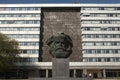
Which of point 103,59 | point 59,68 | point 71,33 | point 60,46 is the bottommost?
point 103,59

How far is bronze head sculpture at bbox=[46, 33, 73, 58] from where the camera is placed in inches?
1337

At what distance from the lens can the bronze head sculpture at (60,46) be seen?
111 ft

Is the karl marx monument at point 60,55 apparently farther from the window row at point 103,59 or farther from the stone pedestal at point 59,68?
the window row at point 103,59

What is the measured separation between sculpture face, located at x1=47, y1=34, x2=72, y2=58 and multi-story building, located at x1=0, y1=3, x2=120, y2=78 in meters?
49.0

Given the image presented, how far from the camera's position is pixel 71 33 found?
89.8 meters

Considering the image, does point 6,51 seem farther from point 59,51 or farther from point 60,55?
point 60,55

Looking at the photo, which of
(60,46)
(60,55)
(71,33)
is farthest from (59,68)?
(71,33)

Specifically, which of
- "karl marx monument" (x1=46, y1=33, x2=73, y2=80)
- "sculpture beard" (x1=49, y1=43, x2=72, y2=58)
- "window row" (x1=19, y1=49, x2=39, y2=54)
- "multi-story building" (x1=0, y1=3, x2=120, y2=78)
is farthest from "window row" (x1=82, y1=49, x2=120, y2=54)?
"sculpture beard" (x1=49, y1=43, x2=72, y2=58)

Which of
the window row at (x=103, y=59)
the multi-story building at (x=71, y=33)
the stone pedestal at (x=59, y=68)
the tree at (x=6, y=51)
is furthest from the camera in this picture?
the window row at (x=103, y=59)

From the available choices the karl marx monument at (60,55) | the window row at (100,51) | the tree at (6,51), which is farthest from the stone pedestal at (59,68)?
the window row at (100,51)

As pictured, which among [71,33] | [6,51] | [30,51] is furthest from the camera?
[71,33]

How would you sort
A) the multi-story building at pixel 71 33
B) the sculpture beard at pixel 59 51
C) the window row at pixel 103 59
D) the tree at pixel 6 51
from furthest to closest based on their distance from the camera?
the window row at pixel 103 59
the multi-story building at pixel 71 33
the tree at pixel 6 51
the sculpture beard at pixel 59 51

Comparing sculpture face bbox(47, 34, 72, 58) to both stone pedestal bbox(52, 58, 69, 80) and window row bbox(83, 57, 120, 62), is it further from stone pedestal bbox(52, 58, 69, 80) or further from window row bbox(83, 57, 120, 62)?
window row bbox(83, 57, 120, 62)

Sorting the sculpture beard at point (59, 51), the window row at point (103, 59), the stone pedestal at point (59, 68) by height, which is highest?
the sculpture beard at point (59, 51)
